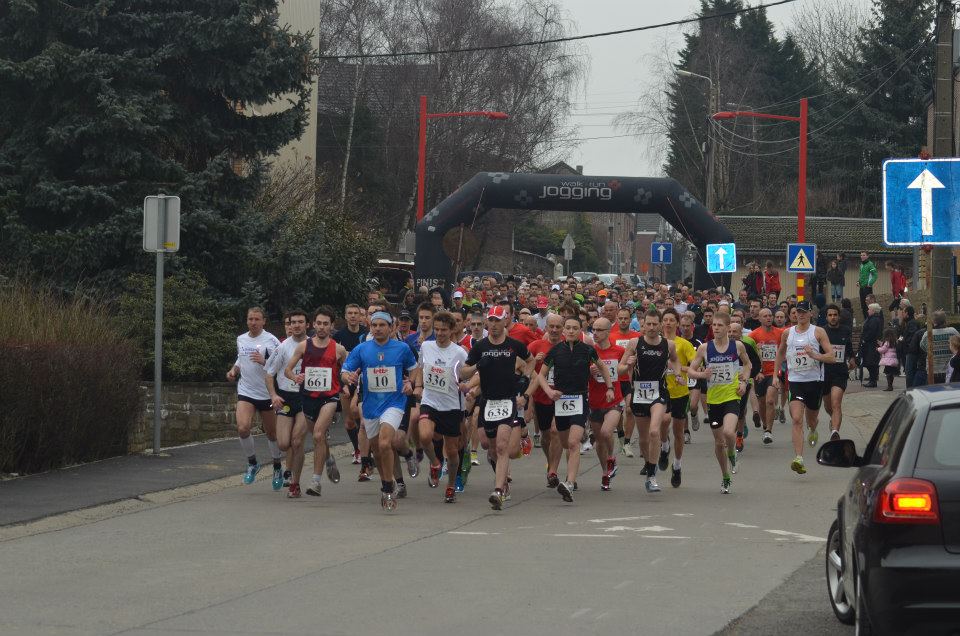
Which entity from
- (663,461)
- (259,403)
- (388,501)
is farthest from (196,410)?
(388,501)

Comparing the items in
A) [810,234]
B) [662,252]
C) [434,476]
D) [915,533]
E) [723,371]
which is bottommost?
[434,476]

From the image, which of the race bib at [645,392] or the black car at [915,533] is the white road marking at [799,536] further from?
the black car at [915,533]

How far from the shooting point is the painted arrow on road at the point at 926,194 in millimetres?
12156

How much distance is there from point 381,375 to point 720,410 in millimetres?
3658

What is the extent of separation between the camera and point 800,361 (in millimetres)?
17406

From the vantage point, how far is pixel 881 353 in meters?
29.4

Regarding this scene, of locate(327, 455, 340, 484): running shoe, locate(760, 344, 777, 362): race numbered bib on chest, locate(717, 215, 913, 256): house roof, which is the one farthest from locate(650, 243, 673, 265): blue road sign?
locate(327, 455, 340, 484): running shoe

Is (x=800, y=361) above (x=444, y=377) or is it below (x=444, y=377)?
above

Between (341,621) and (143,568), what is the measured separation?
2.48m

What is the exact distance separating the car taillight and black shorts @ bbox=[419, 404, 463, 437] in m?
8.03

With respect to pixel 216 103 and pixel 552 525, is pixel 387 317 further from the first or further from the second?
pixel 216 103

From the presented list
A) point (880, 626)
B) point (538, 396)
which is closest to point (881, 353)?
point (538, 396)

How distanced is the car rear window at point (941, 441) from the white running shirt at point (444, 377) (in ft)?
25.9

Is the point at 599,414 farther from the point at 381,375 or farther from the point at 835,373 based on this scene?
the point at 835,373
